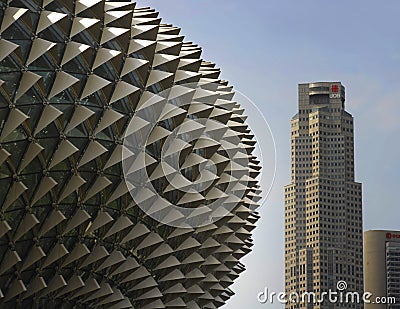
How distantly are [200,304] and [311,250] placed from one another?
96.6m

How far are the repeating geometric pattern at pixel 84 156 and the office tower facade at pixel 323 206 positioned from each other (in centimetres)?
9898

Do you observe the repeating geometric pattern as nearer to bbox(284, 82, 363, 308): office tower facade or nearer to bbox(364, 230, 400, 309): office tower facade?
bbox(284, 82, 363, 308): office tower facade

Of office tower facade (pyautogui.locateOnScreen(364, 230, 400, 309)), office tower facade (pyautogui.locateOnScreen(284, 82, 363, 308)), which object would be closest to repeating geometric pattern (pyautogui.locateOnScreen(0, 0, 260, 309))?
office tower facade (pyautogui.locateOnScreen(284, 82, 363, 308))

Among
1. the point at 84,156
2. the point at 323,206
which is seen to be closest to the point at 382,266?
the point at 323,206

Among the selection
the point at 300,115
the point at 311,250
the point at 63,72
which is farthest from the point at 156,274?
the point at 300,115

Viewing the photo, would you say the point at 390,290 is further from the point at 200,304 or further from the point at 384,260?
the point at 200,304

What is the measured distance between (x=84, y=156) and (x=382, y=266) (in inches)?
4555

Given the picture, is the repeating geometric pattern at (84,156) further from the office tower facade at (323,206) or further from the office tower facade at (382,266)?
the office tower facade at (382,266)

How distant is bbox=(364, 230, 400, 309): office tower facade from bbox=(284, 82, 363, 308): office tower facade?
2682 mm

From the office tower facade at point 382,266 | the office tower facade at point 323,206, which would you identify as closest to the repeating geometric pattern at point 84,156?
the office tower facade at point 323,206

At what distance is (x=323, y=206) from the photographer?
14488 centimetres

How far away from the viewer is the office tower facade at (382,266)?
466 feet

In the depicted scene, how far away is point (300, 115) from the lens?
156750 mm

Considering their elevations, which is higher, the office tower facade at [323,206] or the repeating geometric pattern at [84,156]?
the office tower facade at [323,206]
